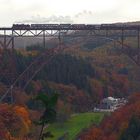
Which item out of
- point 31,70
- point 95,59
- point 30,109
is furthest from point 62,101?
point 95,59

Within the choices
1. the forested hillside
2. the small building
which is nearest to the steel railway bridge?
the forested hillside

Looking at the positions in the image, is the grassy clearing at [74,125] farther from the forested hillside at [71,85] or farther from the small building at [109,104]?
the small building at [109,104]

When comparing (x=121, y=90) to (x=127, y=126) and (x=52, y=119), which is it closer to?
(x=127, y=126)

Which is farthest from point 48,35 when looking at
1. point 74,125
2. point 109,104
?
point 109,104

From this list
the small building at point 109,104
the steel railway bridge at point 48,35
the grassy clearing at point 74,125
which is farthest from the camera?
the small building at point 109,104

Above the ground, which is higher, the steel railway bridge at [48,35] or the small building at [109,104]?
the steel railway bridge at [48,35]

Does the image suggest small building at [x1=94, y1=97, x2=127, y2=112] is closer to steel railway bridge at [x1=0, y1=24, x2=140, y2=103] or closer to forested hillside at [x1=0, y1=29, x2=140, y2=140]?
forested hillside at [x1=0, y1=29, x2=140, y2=140]

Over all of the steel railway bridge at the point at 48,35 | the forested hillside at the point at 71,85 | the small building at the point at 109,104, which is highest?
the steel railway bridge at the point at 48,35

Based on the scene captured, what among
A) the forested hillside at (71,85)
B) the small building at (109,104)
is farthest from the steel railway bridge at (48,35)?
the small building at (109,104)
